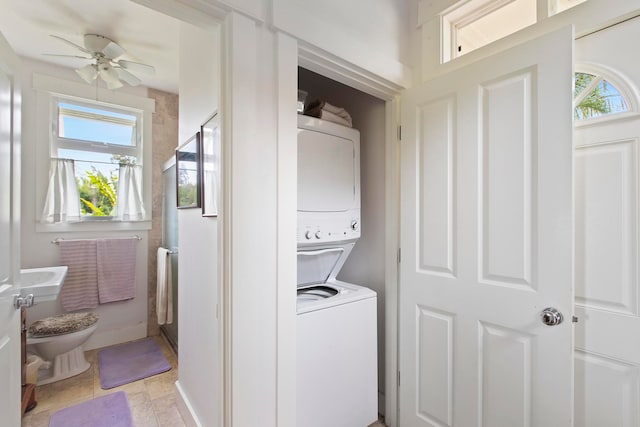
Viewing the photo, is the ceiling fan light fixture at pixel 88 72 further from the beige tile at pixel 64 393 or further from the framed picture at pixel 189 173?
the beige tile at pixel 64 393

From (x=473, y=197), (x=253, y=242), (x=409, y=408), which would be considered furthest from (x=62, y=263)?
(x=473, y=197)

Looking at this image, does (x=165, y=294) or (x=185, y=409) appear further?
(x=165, y=294)

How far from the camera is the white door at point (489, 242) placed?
1.13 metres

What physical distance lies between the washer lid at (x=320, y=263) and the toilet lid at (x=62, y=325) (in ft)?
6.32

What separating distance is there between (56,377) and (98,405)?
2.11 feet

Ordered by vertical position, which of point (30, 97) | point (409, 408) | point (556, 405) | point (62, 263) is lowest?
point (409, 408)

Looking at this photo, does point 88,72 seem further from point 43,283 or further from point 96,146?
point 43,283

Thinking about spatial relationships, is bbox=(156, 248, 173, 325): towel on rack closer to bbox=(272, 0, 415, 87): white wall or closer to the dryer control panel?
the dryer control panel

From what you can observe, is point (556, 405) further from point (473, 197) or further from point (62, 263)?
point (62, 263)

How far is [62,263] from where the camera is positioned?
8.76 ft

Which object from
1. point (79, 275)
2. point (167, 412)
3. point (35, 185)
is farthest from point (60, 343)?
point (35, 185)

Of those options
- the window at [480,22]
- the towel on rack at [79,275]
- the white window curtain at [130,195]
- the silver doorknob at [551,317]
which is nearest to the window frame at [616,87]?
the window at [480,22]

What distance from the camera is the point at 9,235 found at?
3.73 feet

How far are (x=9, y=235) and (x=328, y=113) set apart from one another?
159cm
